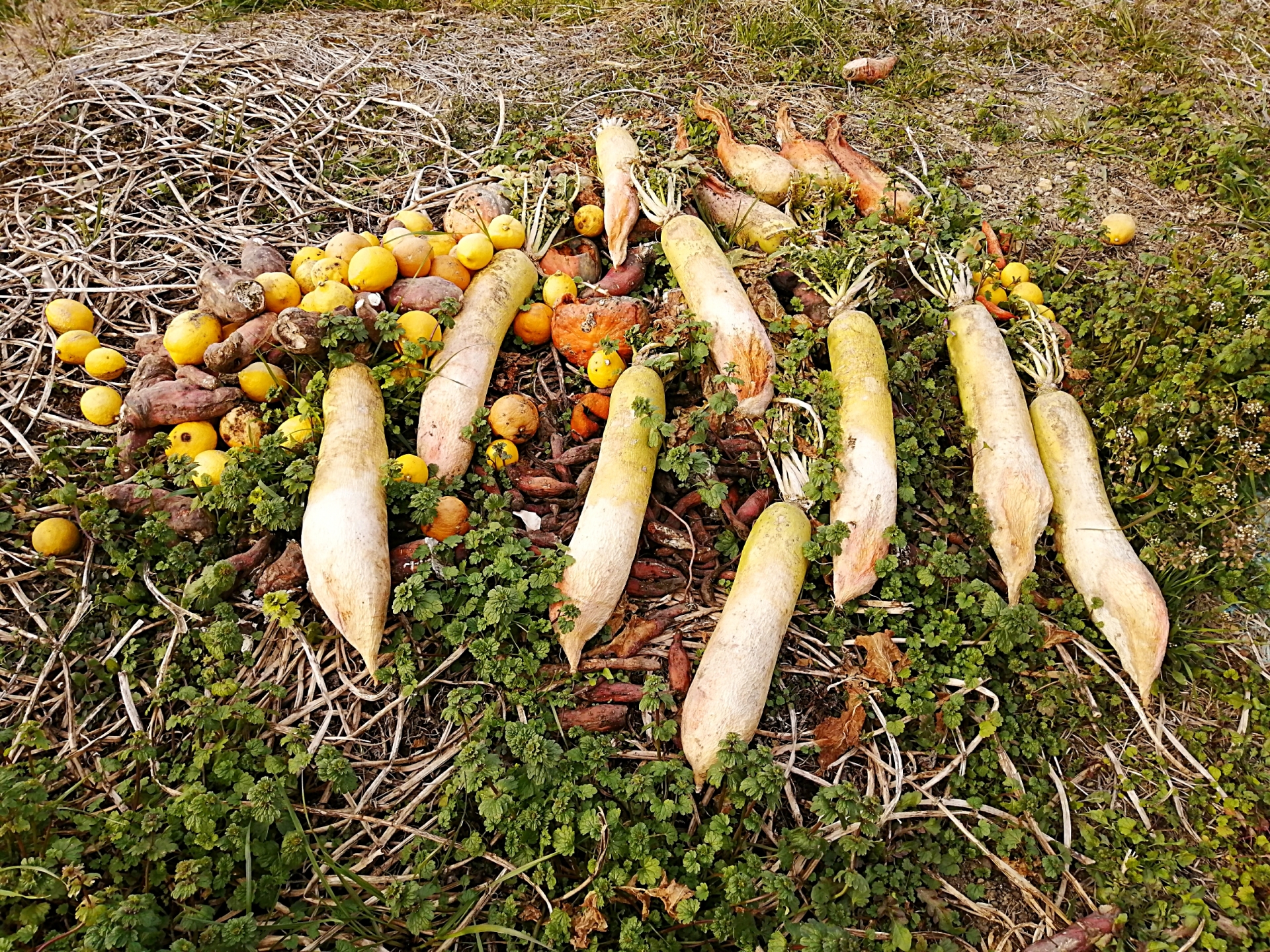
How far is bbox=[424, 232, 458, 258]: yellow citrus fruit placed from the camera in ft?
14.2

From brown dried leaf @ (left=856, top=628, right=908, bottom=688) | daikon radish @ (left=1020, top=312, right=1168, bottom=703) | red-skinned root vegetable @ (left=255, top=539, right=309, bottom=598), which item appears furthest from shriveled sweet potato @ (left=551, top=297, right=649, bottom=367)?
daikon radish @ (left=1020, top=312, right=1168, bottom=703)

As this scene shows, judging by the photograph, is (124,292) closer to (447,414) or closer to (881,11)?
(447,414)

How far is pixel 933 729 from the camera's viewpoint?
Answer: 10.2 feet

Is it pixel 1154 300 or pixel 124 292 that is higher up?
pixel 124 292

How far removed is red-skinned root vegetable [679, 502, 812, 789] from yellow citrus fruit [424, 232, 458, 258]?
7.64 feet

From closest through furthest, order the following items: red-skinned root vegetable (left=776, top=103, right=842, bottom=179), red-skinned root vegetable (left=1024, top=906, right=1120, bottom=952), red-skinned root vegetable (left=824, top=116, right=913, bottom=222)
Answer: red-skinned root vegetable (left=1024, top=906, right=1120, bottom=952) < red-skinned root vegetable (left=824, top=116, right=913, bottom=222) < red-skinned root vegetable (left=776, top=103, right=842, bottom=179)

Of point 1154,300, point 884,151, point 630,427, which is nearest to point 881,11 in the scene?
point 884,151

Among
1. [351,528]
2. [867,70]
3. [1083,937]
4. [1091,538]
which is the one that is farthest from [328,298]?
[867,70]

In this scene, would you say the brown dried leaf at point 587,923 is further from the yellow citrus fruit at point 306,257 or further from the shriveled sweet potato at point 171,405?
the yellow citrus fruit at point 306,257

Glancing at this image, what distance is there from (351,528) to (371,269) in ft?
4.81

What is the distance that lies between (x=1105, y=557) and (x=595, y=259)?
3.12 meters

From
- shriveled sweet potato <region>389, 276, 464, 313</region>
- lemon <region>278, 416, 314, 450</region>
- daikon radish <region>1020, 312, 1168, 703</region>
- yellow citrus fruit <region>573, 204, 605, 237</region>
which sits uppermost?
shriveled sweet potato <region>389, 276, 464, 313</region>

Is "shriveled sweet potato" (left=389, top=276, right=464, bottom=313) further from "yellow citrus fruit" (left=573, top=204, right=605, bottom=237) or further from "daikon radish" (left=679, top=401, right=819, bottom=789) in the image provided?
"daikon radish" (left=679, top=401, right=819, bottom=789)

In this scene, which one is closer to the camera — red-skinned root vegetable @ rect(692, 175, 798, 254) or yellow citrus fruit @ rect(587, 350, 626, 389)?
yellow citrus fruit @ rect(587, 350, 626, 389)
